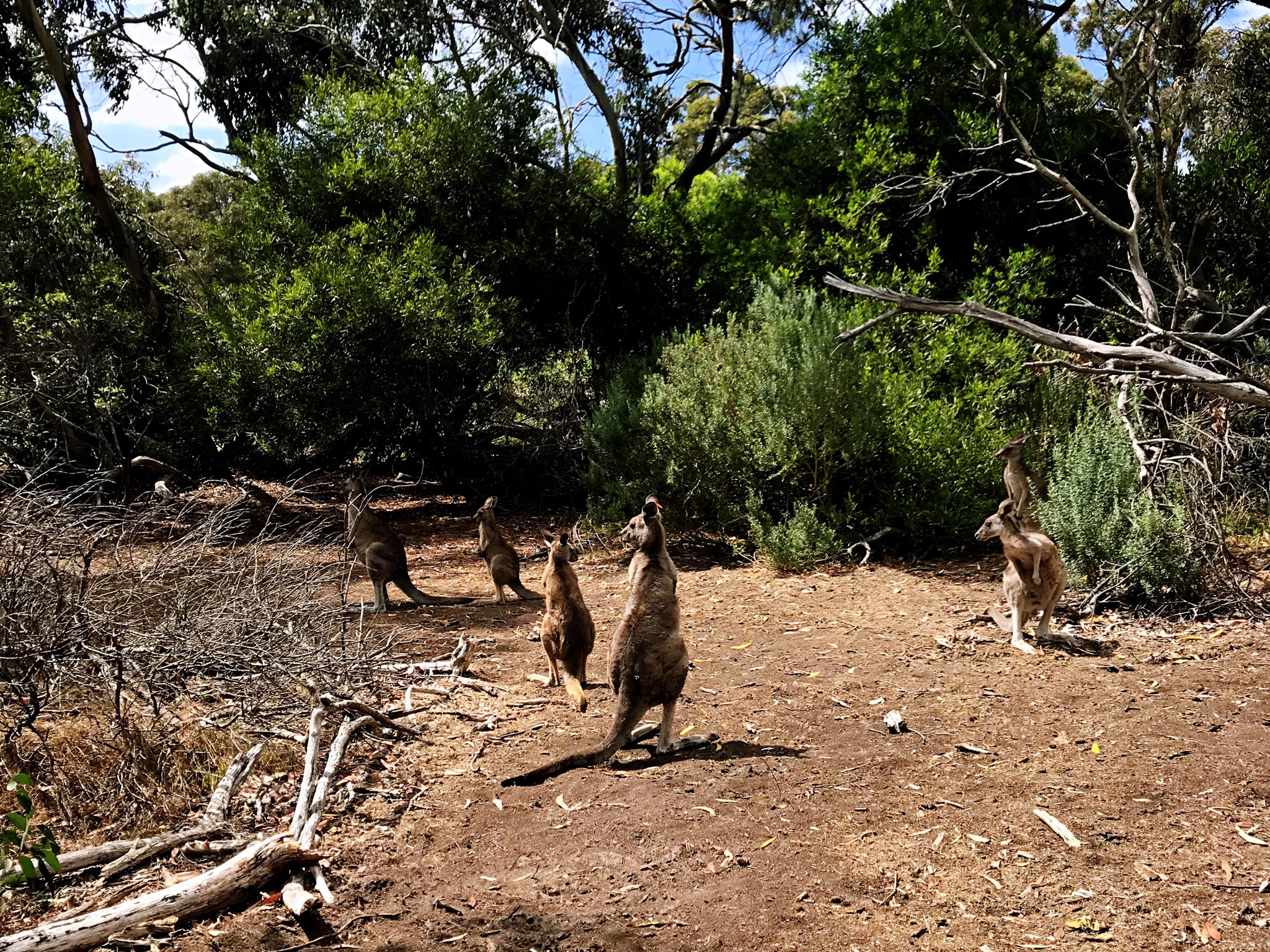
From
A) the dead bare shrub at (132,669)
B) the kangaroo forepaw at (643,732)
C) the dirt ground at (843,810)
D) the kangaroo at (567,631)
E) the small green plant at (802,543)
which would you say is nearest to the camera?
the dirt ground at (843,810)

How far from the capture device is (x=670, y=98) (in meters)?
19.7

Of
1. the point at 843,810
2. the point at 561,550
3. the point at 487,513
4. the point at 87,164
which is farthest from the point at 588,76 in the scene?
the point at 843,810

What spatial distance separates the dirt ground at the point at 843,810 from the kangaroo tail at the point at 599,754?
0.23 feet

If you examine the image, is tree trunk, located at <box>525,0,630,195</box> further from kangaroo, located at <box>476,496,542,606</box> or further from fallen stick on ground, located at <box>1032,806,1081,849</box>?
fallen stick on ground, located at <box>1032,806,1081,849</box>

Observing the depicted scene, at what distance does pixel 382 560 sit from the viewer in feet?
31.7

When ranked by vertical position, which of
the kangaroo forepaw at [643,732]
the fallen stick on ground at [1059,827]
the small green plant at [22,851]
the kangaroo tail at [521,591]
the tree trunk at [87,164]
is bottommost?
the fallen stick on ground at [1059,827]

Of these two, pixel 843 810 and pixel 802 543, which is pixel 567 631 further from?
pixel 802 543

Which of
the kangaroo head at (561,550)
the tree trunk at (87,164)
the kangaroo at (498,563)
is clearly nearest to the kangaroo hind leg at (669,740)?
the kangaroo head at (561,550)

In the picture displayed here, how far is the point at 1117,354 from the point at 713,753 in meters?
4.75

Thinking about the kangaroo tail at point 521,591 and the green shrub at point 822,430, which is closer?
the kangaroo tail at point 521,591

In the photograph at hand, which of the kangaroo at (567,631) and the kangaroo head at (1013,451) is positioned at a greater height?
the kangaroo head at (1013,451)

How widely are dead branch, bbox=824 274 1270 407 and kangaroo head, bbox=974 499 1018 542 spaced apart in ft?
4.93

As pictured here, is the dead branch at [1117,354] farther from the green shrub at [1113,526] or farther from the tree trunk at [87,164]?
the tree trunk at [87,164]

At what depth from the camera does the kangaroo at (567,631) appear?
22.4 feet
